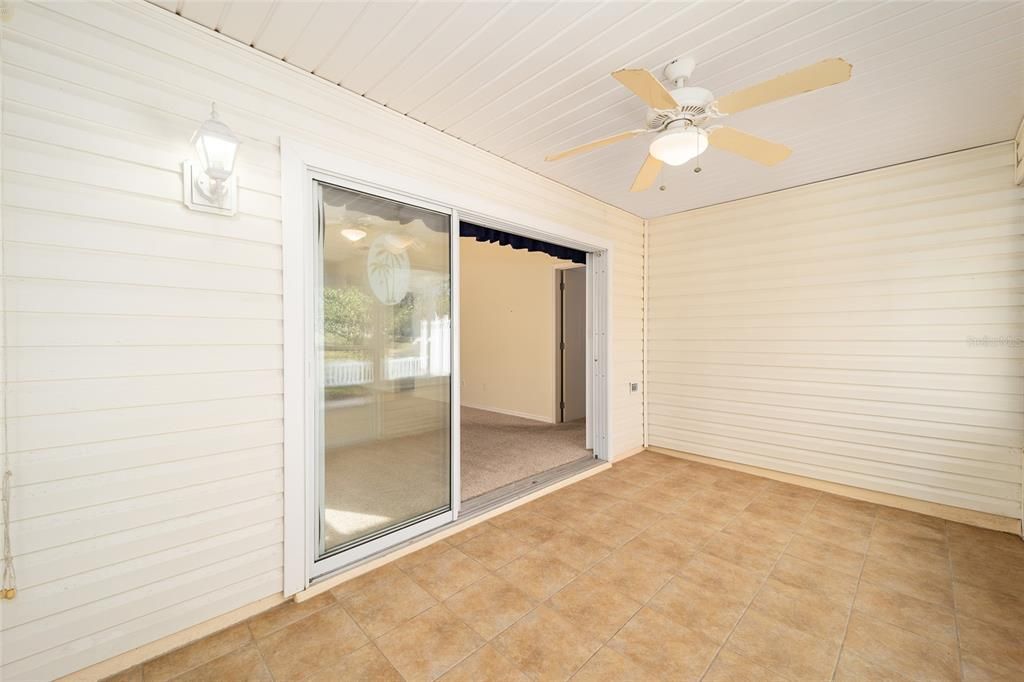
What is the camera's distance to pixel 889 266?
344 cm

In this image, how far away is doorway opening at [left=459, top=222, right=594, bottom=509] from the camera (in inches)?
196

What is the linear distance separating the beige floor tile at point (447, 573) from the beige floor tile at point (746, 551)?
5.07 feet

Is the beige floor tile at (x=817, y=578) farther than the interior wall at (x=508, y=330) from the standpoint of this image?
No

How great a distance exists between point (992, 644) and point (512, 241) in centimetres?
384

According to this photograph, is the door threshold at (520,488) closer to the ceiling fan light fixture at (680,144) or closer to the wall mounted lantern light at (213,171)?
the wall mounted lantern light at (213,171)

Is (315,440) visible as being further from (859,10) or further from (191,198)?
(859,10)

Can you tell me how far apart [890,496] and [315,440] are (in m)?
4.61

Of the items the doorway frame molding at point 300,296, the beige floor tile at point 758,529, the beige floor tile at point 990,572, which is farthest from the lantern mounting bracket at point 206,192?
the beige floor tile at point 990,572

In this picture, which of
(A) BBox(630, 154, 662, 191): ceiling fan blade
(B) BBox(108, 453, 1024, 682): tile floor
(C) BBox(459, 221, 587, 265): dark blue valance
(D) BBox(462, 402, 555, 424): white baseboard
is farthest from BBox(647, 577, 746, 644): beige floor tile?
(D) BBox(462, 402, 555, 424): white baseboard

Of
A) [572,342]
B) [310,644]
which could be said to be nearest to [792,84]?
[310,644]

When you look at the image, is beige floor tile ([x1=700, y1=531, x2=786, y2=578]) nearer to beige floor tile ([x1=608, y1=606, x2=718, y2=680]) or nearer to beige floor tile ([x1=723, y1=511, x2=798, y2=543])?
beige floor tile ([x1=723, y1=511, x2=798, y2=543])

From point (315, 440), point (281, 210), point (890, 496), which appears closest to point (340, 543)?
point (315, 440)

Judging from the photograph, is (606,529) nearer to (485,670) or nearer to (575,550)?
(575,550)

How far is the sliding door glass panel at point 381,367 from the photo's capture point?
2385mm
